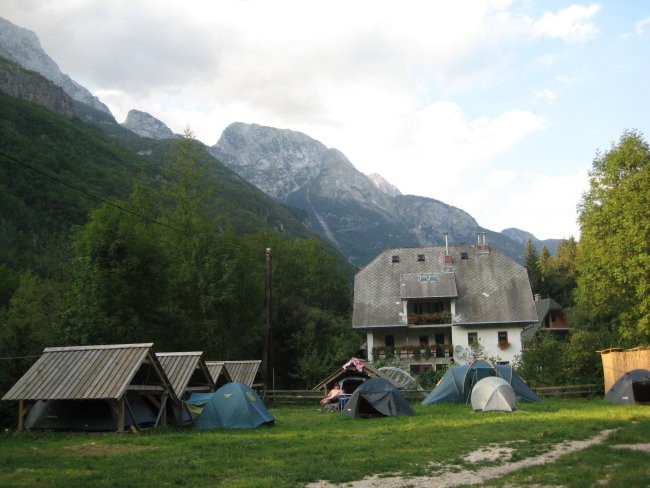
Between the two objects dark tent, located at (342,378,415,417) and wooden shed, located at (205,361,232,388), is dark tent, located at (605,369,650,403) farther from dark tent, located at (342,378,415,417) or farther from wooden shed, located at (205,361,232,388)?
wooden shed, located at (205,361,232,388)

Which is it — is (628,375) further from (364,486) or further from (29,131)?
(29,131)

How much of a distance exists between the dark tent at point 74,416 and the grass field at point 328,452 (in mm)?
745

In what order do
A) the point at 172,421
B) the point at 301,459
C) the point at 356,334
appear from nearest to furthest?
1. the point at 301,459
2. the point at 172,421
3. the point at 356,334

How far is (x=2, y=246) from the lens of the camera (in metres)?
57.7

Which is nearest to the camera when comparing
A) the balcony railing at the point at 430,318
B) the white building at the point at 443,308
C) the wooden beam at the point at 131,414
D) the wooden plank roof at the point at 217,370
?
the wooden beam at the point at 131,414

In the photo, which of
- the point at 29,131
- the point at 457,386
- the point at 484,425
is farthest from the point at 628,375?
the point at 29,131

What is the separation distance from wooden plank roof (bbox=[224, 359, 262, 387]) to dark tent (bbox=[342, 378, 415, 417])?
12.6 metres

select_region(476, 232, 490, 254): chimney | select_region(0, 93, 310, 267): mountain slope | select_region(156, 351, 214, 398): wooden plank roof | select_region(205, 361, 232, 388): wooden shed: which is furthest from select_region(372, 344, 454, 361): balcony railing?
select_region(156, 351, 214, 398): wooden plank roof

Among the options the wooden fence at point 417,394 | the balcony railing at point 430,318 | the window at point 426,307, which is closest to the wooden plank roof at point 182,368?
the wooden fence at point 417,394

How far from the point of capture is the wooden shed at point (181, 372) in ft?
74.1

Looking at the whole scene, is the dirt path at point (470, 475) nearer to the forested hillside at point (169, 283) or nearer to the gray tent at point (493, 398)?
the gray tent at point (493, 398)

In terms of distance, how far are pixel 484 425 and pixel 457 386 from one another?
10.2 m

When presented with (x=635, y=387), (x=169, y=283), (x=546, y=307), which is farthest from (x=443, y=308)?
(x=546, y=307)

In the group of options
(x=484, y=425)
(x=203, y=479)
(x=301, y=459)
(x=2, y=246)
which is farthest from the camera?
(x=2, y=246)
